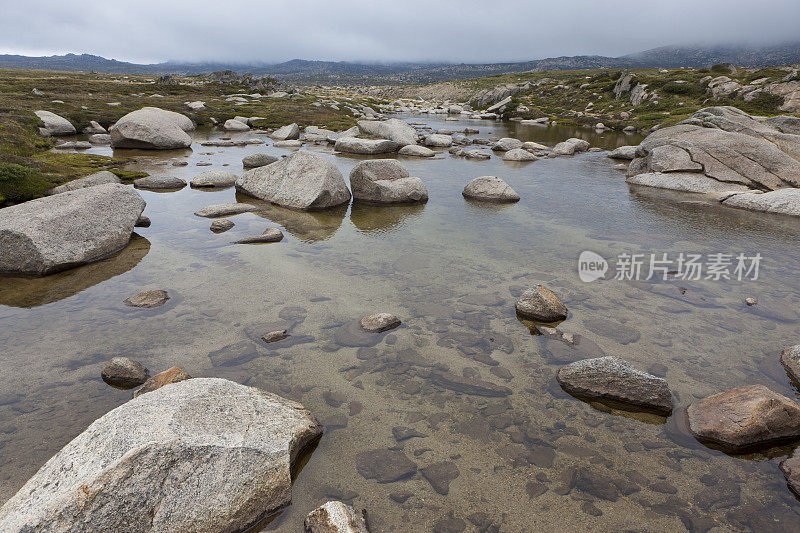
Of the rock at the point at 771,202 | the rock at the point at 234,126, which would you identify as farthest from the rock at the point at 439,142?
the rock at the point at 771,202

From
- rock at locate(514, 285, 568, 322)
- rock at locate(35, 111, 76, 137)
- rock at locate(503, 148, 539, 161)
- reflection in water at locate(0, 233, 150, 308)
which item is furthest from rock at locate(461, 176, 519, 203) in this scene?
rock at locate(35, 111, 76, 137)

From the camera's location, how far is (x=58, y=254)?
11.7 meters

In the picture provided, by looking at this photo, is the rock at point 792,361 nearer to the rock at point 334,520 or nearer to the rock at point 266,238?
the rock at point 334,520

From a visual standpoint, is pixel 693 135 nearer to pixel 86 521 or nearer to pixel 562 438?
pixel 562 438

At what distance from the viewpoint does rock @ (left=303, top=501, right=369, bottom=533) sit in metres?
4.90

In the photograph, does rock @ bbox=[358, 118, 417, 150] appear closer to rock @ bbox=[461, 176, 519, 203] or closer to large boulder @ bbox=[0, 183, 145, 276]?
rock @ bbox=[461, 176, 519, 203]

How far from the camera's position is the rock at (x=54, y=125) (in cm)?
3850

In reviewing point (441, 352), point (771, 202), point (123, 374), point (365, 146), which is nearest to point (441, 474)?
point (441, 352)

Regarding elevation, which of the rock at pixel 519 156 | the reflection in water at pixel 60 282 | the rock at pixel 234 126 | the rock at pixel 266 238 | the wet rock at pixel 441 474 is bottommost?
the wet rock at pixel 441 474

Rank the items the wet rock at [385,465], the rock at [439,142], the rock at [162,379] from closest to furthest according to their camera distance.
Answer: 1. the wet rock at [385,465]
2. the rock at [162,379]
3. the rock at [439,142]

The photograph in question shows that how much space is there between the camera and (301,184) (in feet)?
61.9

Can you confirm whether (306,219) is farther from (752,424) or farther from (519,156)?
(519,156)

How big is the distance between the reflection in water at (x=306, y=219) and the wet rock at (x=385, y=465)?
9.97m

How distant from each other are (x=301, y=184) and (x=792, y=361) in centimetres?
1699
